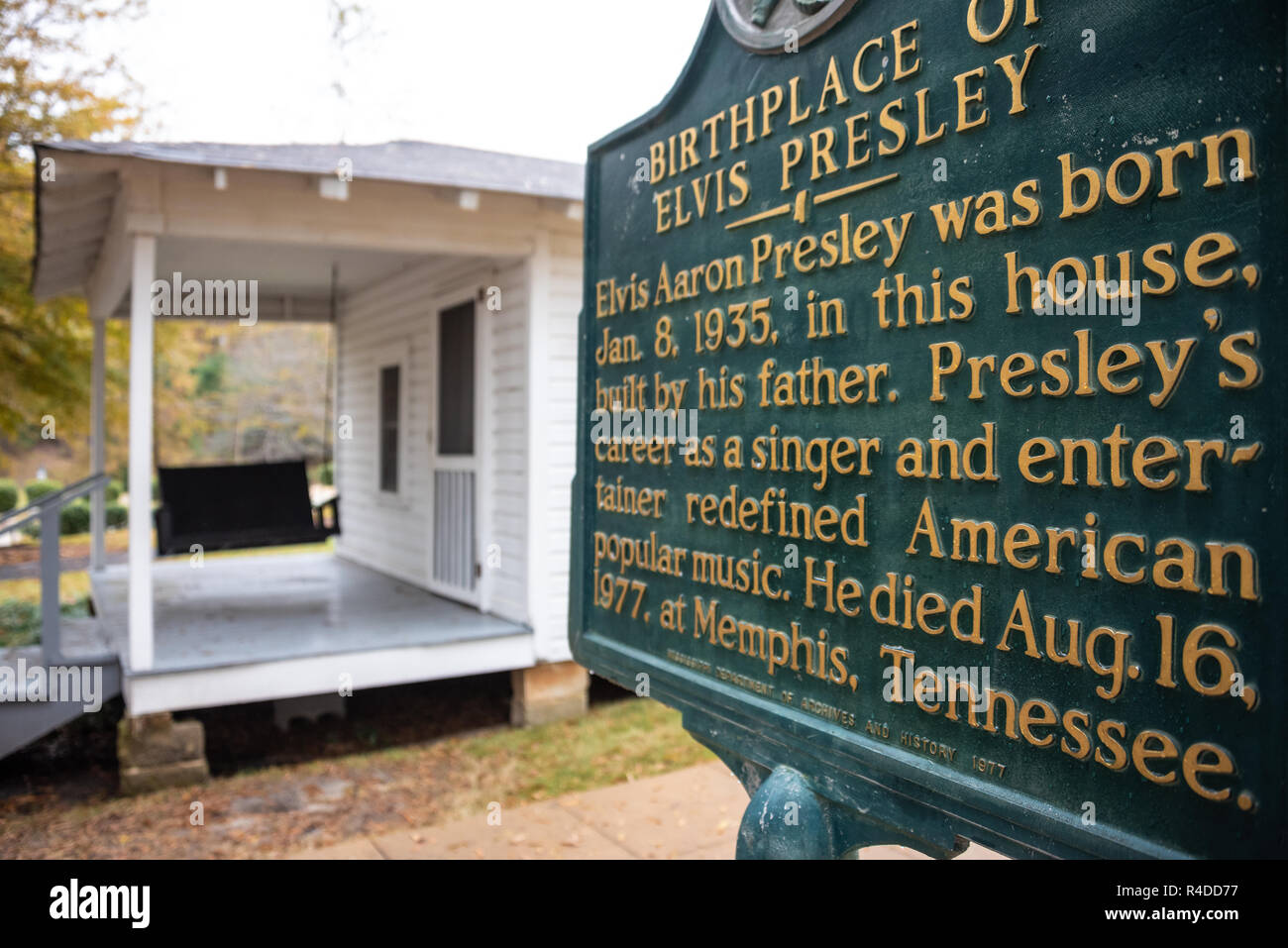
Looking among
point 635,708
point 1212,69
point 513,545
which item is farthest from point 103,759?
point 1212,69

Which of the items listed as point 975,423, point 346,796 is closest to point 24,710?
point 346,796

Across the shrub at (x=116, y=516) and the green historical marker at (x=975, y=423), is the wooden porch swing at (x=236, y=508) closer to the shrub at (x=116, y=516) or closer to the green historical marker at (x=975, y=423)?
the green historical marker at (x=975, y=423)

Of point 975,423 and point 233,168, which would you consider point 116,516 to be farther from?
point 975,423

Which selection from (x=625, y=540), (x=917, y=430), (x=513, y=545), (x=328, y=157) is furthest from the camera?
(x=513, y=545)

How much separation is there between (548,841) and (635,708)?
2620 millimetres

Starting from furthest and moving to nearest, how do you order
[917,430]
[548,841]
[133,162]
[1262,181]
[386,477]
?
[386,477]
[133,162]
[548,841]
[917,430]
[1262,181]

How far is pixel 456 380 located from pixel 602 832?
454cm

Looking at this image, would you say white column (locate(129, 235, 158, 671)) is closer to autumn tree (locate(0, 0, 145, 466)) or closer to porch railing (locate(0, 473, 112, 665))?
porch railing (locate(0, 473, 112, 665))

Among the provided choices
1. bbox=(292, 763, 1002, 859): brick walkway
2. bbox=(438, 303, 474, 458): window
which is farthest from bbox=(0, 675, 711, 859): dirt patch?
bbox=(438, 303, 474, 458): window

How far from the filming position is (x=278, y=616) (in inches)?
290

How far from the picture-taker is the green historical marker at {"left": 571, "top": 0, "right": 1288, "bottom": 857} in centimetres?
133

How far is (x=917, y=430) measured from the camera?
5.82 feet

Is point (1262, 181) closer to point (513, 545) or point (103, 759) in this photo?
point (513, 545)

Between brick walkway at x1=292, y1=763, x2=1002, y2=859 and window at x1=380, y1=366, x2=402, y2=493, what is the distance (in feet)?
17.2
